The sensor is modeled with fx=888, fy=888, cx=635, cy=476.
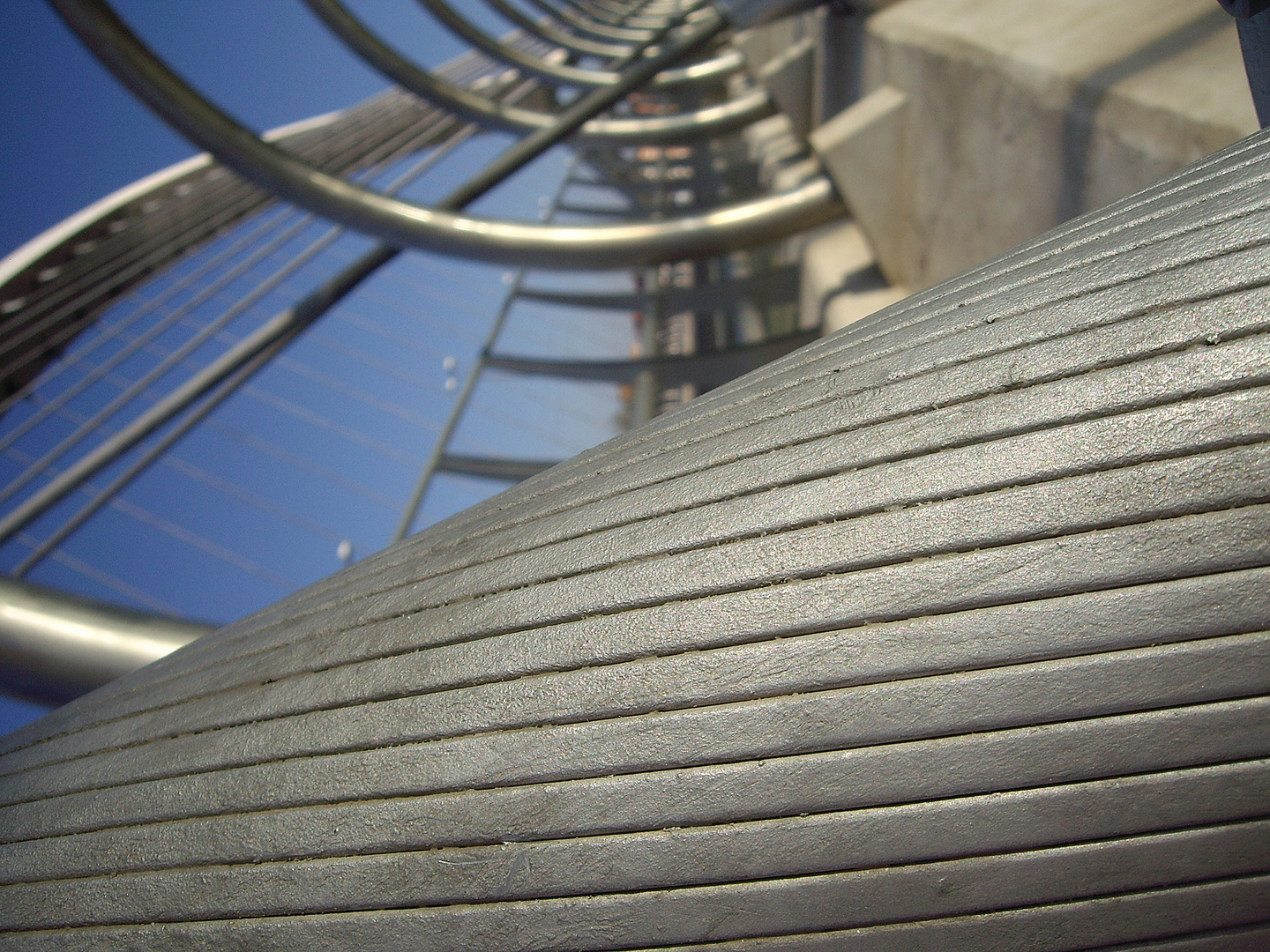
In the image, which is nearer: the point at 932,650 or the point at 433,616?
the point at 932,650

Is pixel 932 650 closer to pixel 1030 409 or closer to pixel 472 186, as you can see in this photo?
pixel 1030 409

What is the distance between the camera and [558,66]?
7.86 meters

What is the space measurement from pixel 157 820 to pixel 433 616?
0.42 m

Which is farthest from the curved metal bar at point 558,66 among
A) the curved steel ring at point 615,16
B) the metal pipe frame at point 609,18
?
the curved steel ring at point 615,16

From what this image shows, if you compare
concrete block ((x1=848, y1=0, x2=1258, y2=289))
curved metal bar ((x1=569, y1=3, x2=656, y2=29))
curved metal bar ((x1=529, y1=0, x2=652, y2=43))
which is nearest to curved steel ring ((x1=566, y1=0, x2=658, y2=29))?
curved metal bar ((x1=569, y1=3, x2=656, y2=29))

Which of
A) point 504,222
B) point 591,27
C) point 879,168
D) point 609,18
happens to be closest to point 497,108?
point 504,222

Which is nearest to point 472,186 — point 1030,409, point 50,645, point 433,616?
point 50,645

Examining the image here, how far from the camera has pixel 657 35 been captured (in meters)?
7.34

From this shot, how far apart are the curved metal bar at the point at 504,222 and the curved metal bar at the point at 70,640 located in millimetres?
2048

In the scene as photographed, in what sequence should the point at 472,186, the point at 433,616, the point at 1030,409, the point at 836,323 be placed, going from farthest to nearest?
1. the point at 472,186
2. the point at 836,323
3. the point at 433,616
4. the point at 1030,409

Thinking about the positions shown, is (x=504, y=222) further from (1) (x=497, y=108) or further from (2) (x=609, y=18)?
(2) (x=609, y=18)

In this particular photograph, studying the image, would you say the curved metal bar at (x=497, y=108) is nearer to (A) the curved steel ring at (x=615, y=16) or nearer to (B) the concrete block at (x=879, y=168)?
(B) the concrete block at (x=879, y=168)

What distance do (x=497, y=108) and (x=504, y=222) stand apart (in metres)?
2.55

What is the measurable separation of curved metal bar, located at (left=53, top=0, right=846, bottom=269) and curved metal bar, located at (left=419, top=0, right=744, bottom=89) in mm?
1647
